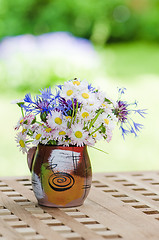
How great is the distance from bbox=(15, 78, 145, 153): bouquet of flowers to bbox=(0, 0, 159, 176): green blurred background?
6.76 feet

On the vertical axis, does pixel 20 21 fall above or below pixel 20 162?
above

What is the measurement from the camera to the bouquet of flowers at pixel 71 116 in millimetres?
1225

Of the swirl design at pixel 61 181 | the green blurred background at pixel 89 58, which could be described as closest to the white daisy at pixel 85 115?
the swirl design at pixel 61 181

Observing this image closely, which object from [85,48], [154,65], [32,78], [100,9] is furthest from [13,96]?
[100,9]

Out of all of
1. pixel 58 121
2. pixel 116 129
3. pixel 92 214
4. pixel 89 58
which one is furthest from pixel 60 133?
pixel 89 58

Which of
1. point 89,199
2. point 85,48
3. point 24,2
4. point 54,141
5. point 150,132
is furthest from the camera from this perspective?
point 24,2

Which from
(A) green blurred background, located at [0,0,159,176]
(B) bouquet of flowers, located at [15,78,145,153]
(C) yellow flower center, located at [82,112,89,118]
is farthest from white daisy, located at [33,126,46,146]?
(A) green blurred background, located at [0,0,159,176]

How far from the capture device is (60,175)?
1256mm

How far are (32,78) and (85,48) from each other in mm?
1095

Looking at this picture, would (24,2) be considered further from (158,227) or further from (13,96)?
(158,227)

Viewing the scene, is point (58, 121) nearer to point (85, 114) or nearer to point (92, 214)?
point (85, 114)

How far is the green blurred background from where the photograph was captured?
153 inches

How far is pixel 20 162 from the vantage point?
11.7ft

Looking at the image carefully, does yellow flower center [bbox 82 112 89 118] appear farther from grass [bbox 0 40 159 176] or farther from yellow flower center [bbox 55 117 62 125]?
grass [bbox 0 40 159 176]
